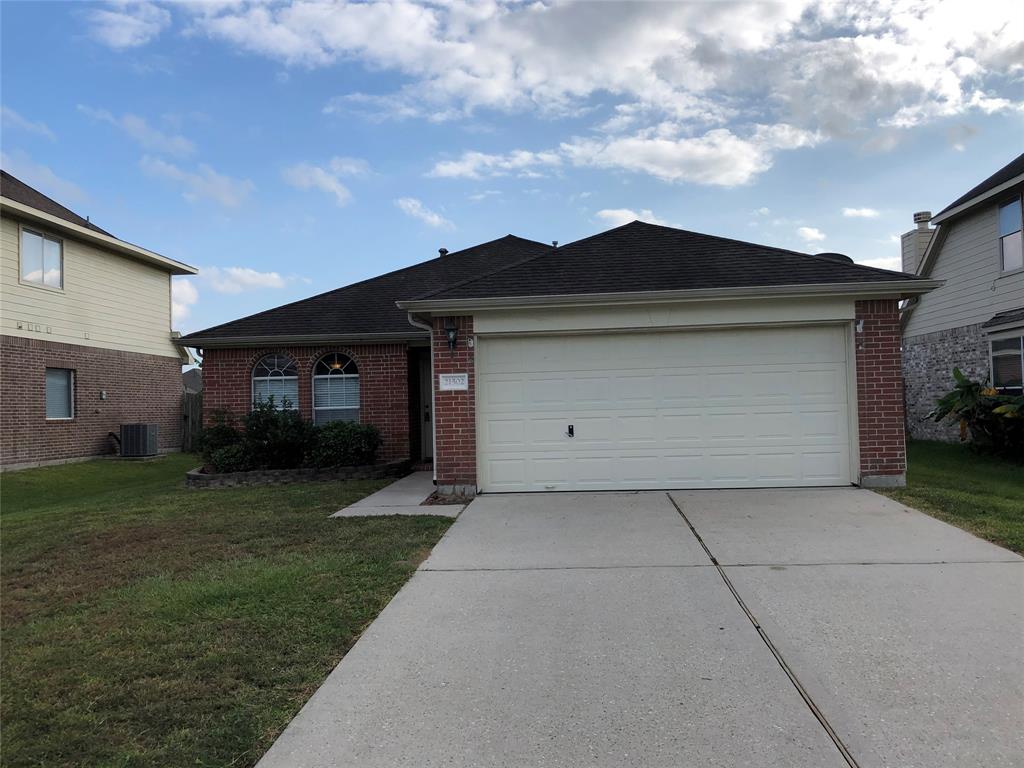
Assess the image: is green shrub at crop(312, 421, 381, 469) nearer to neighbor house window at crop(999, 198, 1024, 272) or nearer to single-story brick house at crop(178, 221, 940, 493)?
single-story brick house at crop(178, 221, 940, 493)

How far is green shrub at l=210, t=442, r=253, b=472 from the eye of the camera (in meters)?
11.5

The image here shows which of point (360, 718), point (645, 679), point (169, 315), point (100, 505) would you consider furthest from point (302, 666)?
point (169, 315)

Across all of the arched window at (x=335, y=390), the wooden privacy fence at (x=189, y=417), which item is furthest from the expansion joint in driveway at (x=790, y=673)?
the wooden privacy fence at (x=189, y=417)

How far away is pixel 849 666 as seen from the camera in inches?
139

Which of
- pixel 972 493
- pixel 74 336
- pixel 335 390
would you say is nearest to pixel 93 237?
pixel 74 336

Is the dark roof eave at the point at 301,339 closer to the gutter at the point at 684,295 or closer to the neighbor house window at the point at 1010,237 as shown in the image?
the gutter at the point at 684,295

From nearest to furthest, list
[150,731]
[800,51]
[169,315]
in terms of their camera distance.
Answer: [150,731]
[800,51]
[169,315]

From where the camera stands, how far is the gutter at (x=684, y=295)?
834 cm

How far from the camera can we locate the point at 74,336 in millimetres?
15656

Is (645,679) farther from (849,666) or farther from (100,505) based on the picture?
(100,505)

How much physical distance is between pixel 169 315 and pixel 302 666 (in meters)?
18.7

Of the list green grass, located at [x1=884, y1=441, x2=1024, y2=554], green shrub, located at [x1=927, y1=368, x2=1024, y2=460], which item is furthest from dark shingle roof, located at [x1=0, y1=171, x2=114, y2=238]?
green shrub, located at [x1=927, y1=368, x2=1024, y2=460]

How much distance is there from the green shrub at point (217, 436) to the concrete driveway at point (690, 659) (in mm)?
7363

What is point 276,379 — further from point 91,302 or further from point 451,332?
point 91,302
